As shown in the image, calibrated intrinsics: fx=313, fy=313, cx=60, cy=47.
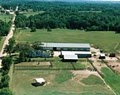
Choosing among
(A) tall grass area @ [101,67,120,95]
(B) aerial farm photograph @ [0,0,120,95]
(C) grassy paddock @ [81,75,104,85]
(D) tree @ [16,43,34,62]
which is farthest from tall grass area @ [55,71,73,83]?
(D) tree @ [16,43,34,62]

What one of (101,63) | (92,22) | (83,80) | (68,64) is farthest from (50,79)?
(92,22)

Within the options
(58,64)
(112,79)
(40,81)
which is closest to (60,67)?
(58,64)

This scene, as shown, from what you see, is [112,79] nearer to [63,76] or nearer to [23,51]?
[63,76]

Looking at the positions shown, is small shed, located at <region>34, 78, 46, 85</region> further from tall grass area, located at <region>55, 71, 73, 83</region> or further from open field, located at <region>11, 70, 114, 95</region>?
tall grass area, located at <region>55, 71, 73, 83</region>

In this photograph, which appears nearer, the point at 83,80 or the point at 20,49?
the point at 83,80

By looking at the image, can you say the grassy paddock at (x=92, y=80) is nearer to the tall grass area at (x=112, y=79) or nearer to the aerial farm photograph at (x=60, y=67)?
the aerial farm photograph at (x=60, y=67)

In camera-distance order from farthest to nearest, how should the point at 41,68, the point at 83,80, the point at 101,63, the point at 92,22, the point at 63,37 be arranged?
the point at 92,22 < the point at 63,37 < the point at 101,63 < the point at 41,68 < the point at 83,80

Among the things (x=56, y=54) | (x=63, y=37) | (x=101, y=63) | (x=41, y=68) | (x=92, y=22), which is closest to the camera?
(x=41, y=68)

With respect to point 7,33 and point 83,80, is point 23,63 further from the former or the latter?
point 7,33
